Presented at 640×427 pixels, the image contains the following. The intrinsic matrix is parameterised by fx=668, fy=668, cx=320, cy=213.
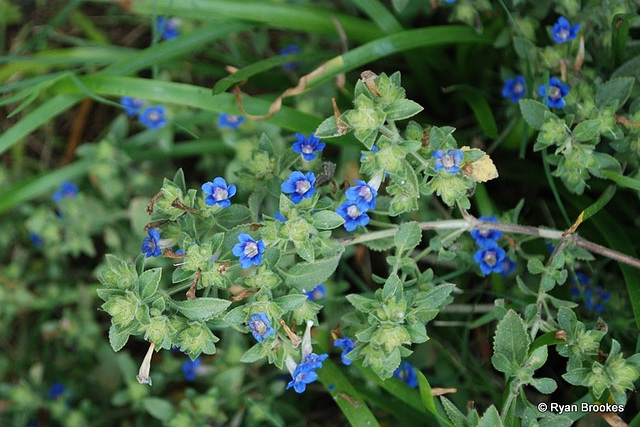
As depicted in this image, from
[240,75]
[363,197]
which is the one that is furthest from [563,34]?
[240,75]

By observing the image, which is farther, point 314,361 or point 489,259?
point 489,259

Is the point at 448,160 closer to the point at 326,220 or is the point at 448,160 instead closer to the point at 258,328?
the point at 326,220

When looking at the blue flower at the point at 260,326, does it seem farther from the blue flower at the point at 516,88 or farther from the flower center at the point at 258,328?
the blue flower at the point at 516,88

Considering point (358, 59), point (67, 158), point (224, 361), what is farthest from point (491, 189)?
point (67, 158)

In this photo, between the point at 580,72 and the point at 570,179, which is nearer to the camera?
the point at 570,179

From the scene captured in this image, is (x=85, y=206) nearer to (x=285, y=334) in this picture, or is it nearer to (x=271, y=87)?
(x=271, y=87)
